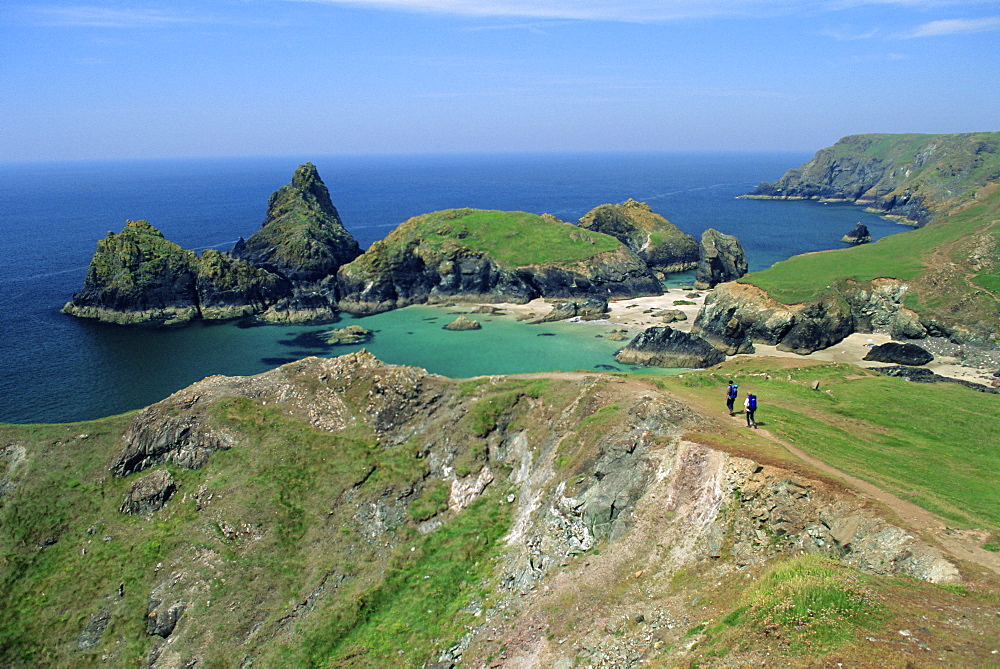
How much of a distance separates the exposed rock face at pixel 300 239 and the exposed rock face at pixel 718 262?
61.3 m

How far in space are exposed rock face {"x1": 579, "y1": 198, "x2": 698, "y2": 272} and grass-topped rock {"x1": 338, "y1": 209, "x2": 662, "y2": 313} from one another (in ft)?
46.3

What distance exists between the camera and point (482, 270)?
9206 centimetres

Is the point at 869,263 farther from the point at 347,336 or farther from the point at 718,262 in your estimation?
the point at 347,336

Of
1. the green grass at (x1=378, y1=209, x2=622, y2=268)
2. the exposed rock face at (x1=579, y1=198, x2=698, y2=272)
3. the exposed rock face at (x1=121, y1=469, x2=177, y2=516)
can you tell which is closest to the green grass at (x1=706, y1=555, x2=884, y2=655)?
the exposed rock face at (x1=121, y1=469, x2=177, y2=516)

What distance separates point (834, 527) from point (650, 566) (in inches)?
249

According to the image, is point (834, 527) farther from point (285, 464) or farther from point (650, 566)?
point (285, 464)

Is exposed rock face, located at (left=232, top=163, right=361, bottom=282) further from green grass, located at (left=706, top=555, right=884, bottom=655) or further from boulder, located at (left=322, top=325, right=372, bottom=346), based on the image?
green grass, located at (left=706, top=555, right=884, bottom=655)

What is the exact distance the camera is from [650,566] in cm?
2095

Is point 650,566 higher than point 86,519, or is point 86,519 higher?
point 650,566

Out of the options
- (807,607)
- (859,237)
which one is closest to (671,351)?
(807,607)

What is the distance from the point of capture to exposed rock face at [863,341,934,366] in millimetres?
57344

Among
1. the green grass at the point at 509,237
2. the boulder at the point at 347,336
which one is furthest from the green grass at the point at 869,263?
the boulder at the point at 347,336

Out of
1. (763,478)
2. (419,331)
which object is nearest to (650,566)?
(763,478)

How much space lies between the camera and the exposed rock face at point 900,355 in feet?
188
